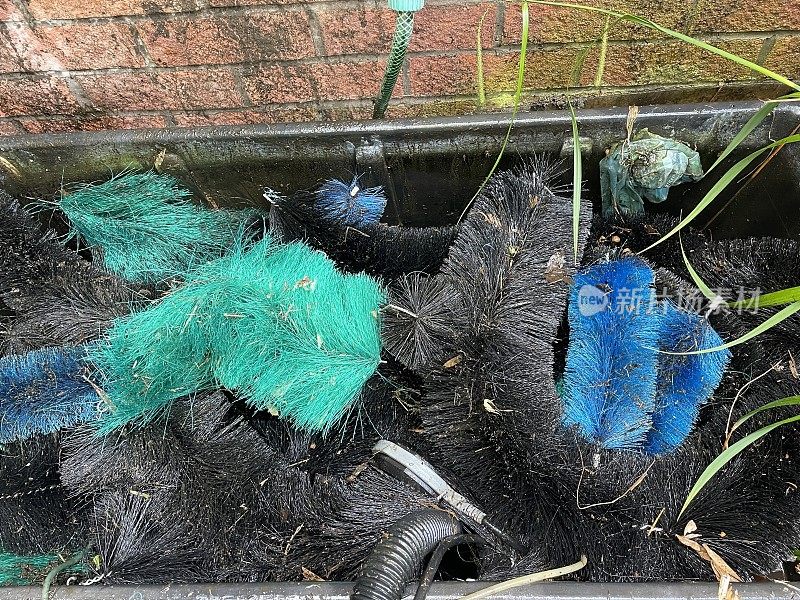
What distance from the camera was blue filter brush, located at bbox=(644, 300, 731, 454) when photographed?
0.65 metres

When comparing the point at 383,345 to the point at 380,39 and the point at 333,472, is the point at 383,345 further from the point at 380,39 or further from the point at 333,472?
the point at 380,39

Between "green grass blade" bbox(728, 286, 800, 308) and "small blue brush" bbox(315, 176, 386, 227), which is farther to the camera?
"small blue brush" bbox(315, 176, 386, 227)

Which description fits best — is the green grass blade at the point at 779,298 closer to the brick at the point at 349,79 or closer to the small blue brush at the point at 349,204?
the small blue brush at the point at 349,204

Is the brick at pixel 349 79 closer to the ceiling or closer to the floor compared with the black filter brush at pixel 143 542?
closer to the ceiling

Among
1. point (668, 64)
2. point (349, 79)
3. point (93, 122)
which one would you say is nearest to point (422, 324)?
point (349, 79)

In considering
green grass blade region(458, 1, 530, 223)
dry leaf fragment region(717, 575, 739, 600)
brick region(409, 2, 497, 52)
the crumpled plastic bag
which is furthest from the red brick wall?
dry leaf fragment region(717, 575, 739, 600)

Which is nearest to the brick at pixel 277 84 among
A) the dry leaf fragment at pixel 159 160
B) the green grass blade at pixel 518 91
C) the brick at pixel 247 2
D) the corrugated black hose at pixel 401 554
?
the brick at pixel 247 2

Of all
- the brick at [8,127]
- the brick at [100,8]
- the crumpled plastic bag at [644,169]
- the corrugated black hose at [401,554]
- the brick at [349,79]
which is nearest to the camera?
the corrugated black hose at [401,554]

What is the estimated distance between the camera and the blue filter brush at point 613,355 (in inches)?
25.2

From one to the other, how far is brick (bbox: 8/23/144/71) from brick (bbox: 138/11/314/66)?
0.13ft

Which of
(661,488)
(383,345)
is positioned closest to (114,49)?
(383,345)

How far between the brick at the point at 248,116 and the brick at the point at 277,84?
0.02 meters

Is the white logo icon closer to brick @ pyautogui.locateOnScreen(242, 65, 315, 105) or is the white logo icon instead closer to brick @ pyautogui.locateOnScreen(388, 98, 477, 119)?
brick @ pyautogui.locateOnScreen(388, 98, 477, 119)

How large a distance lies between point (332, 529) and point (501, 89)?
0.80 m
